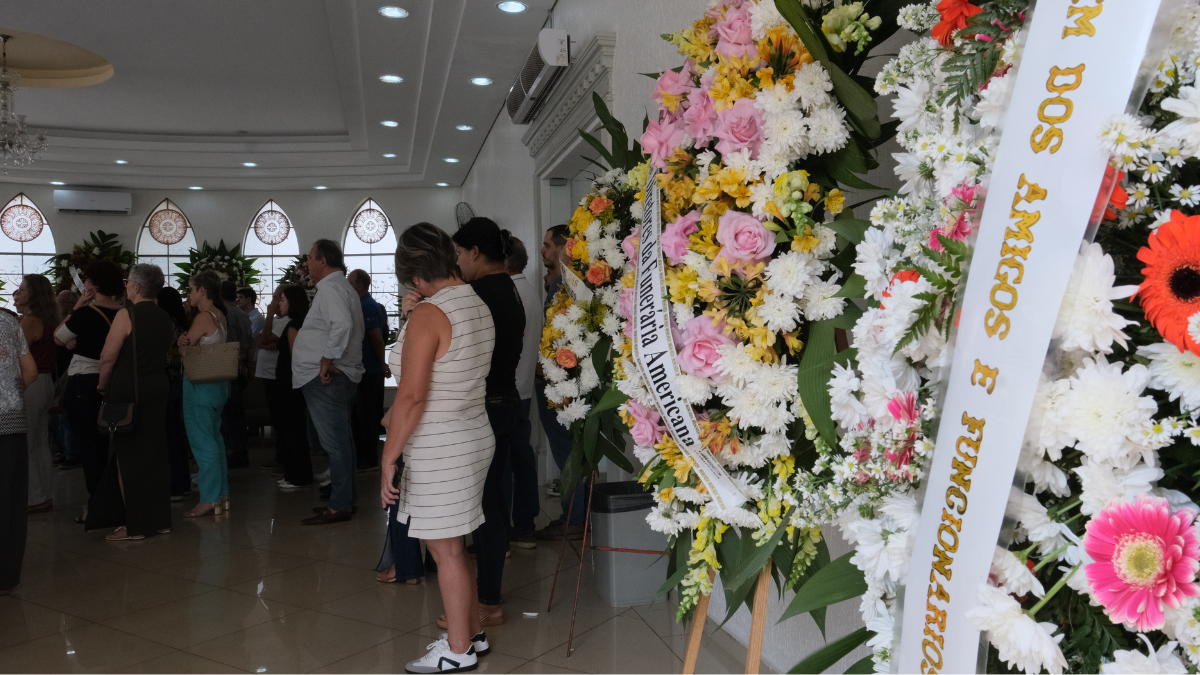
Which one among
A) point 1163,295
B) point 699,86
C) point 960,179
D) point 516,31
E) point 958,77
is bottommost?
point 1163,295

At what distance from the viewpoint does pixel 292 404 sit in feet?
19.4

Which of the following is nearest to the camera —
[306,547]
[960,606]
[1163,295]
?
[1163,295]

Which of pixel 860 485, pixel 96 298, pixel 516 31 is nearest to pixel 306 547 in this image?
pixel 96 298

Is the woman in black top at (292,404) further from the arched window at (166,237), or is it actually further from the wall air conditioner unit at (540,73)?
the arched window at (166,237)

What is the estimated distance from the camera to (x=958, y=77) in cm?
104

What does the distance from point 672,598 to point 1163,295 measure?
119 inches

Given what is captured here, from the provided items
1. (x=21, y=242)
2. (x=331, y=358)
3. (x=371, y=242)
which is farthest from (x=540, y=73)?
(x=21, y=242)

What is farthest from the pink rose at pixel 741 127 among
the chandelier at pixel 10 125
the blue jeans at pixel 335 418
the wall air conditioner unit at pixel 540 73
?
the chandelier at pixel 10 125

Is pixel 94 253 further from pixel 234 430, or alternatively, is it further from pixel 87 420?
pixel 87 420

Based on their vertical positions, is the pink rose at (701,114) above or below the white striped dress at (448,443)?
above

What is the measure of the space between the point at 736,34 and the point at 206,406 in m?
4.58

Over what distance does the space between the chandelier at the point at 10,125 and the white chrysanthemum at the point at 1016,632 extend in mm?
8828

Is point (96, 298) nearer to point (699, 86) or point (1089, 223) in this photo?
point (699, 86)

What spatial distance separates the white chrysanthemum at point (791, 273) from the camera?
145 centimetres
